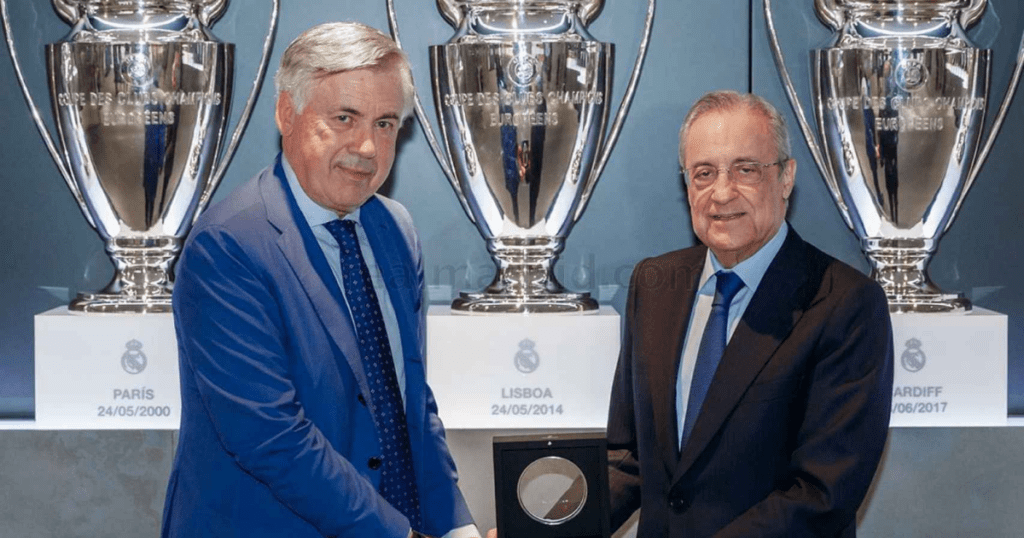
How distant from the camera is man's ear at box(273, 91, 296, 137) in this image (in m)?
1.51

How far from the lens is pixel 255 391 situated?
1.41 m

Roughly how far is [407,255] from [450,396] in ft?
1.12

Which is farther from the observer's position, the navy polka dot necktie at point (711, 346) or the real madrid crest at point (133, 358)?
the real madrid crest at point (133, 358)

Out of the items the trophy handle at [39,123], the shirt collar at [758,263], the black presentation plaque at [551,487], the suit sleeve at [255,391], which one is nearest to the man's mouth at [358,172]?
the suit sleeve at [255,391]

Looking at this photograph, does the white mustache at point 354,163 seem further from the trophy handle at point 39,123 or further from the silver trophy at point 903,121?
the silver trophy at point 903,121

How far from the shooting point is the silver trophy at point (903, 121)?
195 cm

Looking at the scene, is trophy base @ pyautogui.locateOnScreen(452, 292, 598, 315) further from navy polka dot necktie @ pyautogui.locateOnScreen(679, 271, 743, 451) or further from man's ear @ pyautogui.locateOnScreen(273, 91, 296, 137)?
man's ear @ pyautogui.locateOnScreen(273, 91, 296, 137)

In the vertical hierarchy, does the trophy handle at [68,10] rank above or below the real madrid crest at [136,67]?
above

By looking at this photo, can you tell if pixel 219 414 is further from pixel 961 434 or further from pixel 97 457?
pixel 961 434

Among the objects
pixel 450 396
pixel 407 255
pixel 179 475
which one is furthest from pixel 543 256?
pixel 179 475

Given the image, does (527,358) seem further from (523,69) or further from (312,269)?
(312,269)

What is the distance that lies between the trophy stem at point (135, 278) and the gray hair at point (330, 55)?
0.62 m

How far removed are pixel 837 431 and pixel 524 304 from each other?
2.14 feet

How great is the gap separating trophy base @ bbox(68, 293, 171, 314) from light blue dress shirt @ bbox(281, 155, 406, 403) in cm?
50
